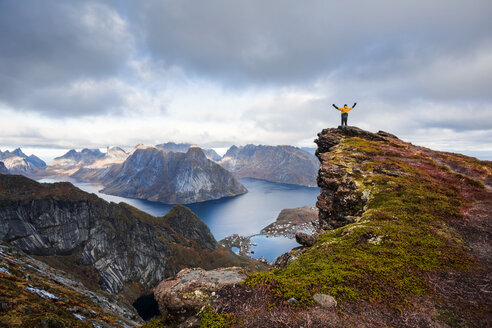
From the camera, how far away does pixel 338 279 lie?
31.8 feet

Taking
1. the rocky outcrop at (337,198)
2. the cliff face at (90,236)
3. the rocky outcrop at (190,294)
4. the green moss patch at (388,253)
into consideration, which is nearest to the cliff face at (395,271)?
the green moss patch at (388,253)

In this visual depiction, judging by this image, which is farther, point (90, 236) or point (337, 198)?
point (90, 236)

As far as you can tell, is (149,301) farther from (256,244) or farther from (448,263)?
(448,263)

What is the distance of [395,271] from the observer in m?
10.2

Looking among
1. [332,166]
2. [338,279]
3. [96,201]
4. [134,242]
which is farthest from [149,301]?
[338,279]

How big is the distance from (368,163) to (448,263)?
63.2 feet

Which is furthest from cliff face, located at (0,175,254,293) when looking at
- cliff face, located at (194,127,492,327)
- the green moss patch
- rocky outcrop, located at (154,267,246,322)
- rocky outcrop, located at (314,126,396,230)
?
the green moss patch

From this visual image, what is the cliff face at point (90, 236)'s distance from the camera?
10638cm

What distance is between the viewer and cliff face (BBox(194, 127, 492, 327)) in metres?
7.95

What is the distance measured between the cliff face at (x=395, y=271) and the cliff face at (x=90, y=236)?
135 metres

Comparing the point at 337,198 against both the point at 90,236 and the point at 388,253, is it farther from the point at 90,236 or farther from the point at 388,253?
the point at 90,236

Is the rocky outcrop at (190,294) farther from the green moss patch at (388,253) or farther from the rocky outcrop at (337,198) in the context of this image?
the rocky outcrop at (337,198)

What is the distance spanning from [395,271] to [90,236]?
6138 inches

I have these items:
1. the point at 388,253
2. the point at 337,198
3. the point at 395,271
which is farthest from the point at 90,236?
the point at 395,271
